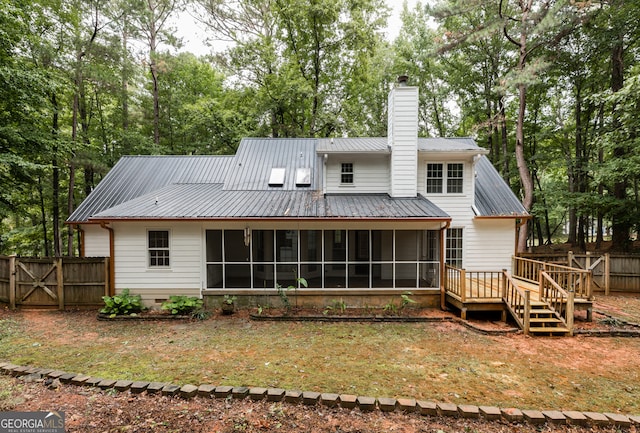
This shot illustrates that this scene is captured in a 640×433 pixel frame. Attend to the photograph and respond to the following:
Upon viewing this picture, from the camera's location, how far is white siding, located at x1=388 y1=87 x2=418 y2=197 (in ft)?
34.2

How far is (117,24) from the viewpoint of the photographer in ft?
52.3

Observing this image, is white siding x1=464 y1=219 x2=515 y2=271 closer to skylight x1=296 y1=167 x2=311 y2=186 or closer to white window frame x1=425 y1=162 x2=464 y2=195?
white window frame x1=425 y1=162 x2=464 y2=195

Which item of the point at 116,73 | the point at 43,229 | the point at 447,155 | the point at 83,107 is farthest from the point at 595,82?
the point at 43,229

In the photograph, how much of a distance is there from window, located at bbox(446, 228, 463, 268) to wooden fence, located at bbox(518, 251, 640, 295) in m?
2.51

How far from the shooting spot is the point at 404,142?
10453mm

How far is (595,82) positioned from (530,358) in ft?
61.6

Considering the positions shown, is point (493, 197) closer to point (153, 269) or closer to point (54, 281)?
point (153, 269)

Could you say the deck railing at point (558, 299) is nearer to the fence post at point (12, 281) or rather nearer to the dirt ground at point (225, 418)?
the dirt ground at point (225, 418)

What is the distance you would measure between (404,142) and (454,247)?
441 cm

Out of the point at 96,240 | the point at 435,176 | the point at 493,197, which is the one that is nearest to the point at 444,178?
the point at 435,176

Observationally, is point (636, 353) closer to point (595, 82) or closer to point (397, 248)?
point (397, 248)

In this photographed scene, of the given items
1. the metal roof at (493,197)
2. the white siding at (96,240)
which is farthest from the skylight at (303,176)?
the white siding at (96,240)

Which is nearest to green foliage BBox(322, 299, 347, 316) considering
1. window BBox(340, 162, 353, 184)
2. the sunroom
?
the sunroom

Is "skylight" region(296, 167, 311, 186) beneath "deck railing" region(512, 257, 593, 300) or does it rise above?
above
